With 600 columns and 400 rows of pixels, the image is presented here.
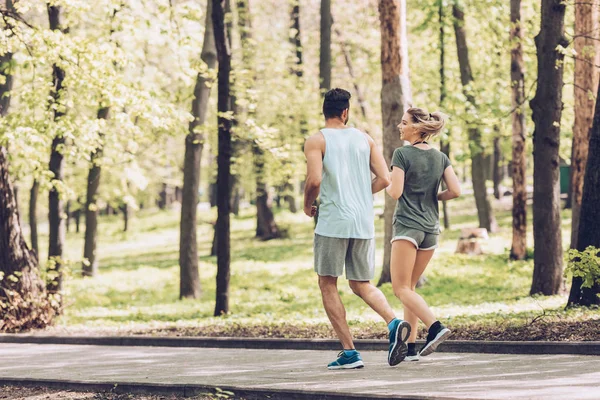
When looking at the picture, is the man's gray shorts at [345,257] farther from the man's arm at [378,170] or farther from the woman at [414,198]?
the man's arm at [378,170]

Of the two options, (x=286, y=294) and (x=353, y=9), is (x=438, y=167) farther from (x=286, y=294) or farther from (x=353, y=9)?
(x=353, y=9)

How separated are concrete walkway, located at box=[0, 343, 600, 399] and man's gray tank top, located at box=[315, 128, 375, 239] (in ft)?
3.84

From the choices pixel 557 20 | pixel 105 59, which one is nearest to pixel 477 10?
pixel 557 20

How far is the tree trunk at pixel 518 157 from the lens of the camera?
22188 millimetres

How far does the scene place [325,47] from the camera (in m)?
27.0

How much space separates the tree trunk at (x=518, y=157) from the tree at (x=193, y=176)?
733 centimetres

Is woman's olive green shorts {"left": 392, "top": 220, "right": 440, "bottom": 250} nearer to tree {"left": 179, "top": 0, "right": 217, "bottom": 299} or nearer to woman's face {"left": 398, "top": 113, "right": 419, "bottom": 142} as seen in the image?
woman's face {"left": 398, "top": 113, "right": 419, "bottom": 142}

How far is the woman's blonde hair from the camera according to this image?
7609 millimetres

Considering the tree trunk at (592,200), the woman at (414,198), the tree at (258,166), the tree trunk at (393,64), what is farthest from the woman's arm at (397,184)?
the tree at (258,166)

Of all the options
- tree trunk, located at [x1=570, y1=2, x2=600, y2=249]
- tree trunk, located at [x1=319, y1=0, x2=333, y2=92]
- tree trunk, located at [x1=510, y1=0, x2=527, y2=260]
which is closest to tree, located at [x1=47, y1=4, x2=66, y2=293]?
tree trunk, located at [x1=319, y1=0, x2=333, y2=92]

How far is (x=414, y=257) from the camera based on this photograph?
7.60m

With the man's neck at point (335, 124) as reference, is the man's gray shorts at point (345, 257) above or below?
below

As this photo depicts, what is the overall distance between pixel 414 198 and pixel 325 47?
65.4 ft

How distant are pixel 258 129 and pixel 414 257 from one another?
9710 mm
